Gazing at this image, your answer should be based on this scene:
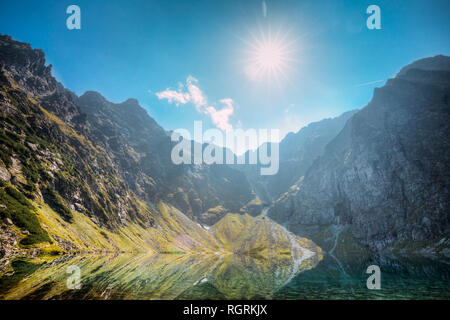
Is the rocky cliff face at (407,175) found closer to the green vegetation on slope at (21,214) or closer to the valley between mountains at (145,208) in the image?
the valley between mountains at (145,208)

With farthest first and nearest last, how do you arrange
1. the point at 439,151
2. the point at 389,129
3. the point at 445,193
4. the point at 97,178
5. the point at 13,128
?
the point at 389,129 → the point at 97,178 → the point at 439,151 → the point at 445,193 → the point at 13,128

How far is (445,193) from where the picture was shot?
13188 cm

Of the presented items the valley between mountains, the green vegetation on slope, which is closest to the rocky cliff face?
the valley between mountains

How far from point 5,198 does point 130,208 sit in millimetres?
104737

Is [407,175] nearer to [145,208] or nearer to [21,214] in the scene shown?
[145,208]

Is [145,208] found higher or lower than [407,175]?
lower

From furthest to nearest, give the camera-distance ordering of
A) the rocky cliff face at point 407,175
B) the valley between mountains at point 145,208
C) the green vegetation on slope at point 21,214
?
the rocky cliff face at point 407,175, the valley between mountains at point 145,208, the green vegetation on slope at point 21,214

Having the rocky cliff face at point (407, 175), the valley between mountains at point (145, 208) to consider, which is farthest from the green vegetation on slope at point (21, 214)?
the rocky cliff face at point (407, 175)

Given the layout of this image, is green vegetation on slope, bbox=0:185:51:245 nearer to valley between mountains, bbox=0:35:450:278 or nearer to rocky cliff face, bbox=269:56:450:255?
valley between mountains, bbox=0:35:450:278

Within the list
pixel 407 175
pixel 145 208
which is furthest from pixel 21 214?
pixel 407 175

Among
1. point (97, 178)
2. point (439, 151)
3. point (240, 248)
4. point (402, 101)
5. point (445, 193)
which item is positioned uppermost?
point (402, 101)

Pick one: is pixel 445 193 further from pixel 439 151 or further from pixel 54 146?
pixel 54 146

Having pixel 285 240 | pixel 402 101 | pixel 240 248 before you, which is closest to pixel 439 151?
pixel 402 101

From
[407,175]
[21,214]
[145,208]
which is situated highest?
[407,175]
